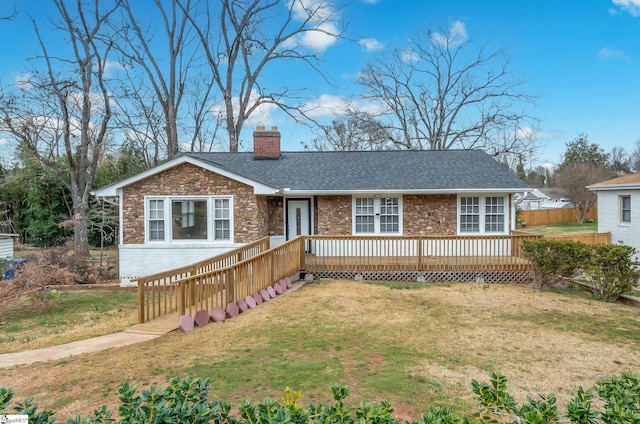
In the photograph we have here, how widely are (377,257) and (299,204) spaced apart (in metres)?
3.57

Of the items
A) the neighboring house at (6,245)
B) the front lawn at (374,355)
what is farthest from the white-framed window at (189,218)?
the neighboring house at (6,245)

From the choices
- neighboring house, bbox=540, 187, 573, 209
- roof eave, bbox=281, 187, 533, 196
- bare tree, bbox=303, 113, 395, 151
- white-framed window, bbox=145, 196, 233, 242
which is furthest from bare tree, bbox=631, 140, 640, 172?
white-framed window, bbox=145, 196, 233, 242

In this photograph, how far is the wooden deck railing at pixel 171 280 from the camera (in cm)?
760

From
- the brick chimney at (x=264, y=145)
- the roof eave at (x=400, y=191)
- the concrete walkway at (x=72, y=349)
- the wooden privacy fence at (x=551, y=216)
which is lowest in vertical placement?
the concrete walkway at (x=72, y=349)

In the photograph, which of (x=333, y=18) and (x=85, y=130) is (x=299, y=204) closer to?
(x=85, y=130)

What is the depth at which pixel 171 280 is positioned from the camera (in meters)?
8.87

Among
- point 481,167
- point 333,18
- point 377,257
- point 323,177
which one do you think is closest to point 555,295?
point 377,257

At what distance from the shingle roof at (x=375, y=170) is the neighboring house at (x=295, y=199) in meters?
0.04

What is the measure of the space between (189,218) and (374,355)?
8590mm

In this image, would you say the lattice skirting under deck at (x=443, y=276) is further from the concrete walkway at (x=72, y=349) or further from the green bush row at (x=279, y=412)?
the green bush row at (x=279, y=412)

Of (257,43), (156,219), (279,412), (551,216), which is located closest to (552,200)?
(551,216)

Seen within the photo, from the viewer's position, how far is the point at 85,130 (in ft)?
67.0

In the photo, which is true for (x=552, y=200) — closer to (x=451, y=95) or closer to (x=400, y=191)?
(x=451, y=95)

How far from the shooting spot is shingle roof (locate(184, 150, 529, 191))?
13453 millimetres
